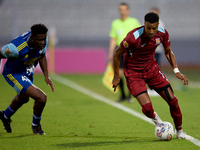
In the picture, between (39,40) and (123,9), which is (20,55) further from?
(123,9)

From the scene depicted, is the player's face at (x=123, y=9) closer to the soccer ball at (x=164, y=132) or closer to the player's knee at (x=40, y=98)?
the player's knee at (x=40, y=98)

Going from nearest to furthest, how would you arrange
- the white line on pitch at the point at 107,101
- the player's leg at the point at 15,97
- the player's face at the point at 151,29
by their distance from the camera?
the player's face at the point at 151,29, the player's leg at the point at 15,97, the white line on pitch at the point at 107,101

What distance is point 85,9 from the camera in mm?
27578

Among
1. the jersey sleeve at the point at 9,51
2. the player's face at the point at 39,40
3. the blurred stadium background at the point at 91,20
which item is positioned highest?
the player's face at the point at 39,40

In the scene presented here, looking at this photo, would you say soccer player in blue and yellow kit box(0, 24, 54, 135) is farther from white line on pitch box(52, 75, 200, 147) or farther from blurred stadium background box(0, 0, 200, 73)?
blurred stadium background box(0, 0, 200, 73)

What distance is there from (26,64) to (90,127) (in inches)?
64.5

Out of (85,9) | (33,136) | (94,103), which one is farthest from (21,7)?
(33,136)

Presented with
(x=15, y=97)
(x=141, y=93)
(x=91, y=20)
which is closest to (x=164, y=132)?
(x=141, y=93)

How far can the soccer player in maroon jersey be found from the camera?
555 cm

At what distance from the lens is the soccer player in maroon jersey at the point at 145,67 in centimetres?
555

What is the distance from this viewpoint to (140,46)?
564 cm

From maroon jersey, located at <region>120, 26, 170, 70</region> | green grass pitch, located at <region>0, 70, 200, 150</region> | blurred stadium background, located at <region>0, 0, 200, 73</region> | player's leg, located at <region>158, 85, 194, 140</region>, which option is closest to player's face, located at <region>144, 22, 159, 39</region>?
maroon jersey, located at <region>120, 26, 170, 70</region>

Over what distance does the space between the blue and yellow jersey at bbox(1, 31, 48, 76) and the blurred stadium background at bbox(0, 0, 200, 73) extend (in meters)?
20.7

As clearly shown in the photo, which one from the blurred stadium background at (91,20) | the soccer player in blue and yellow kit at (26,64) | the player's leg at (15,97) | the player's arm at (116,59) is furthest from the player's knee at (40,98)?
the blurred stadium background at (91,20)
